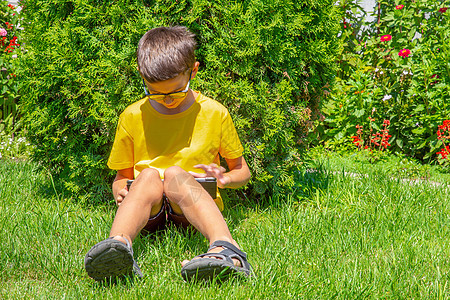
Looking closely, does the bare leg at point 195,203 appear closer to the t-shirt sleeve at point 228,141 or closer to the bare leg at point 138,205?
the bare leg at point 138,205

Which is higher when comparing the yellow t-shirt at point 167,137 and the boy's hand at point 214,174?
the yellow t-shirt at point 167,137

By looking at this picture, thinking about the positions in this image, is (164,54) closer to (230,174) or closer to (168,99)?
(168,99)

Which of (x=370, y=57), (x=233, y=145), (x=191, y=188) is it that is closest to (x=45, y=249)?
(x=191, y=188)

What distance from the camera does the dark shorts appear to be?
104 inches

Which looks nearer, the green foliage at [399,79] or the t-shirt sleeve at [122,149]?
the t-shirt sleeve at [122,149]

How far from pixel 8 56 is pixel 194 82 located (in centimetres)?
325

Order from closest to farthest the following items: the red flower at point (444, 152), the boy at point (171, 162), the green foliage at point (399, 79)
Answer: the boy at point (171, 162) → the red flower at point (444, 152) → the green foliage at point (399, 79)

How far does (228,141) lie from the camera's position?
8.93 feet

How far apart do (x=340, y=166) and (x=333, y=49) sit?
166 centimetres

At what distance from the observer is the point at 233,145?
273cm

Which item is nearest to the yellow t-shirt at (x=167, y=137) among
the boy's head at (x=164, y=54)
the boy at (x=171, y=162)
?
the boy at (x=171, y=162)

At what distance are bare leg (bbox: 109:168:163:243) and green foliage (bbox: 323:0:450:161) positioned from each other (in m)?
2.95

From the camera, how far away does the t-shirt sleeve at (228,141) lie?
2.72 m

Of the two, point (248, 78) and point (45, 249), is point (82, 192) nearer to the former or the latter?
point (45, 249)
